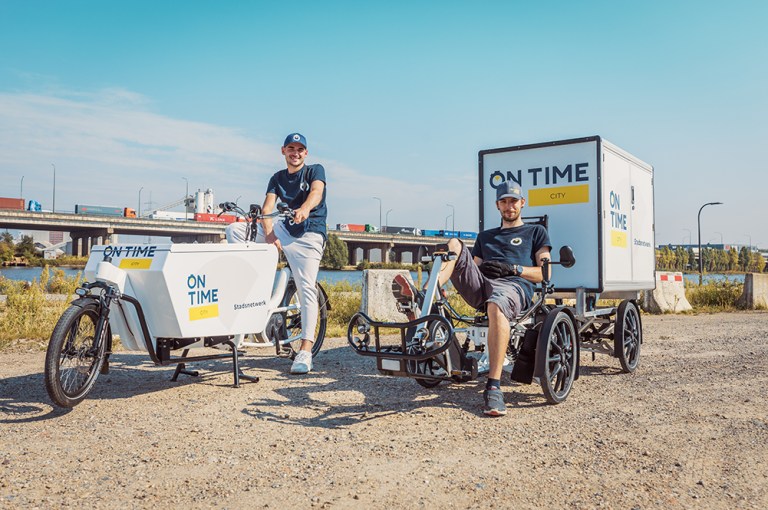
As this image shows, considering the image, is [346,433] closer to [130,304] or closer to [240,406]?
[240,406]

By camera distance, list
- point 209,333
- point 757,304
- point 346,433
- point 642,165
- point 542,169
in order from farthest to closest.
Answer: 1. point 757,304
2. point 642,165
3. point 542,169
4. point 209,333
5. point 346,433

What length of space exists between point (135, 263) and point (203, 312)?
0.61 metres

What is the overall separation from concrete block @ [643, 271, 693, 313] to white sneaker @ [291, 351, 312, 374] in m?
11.0

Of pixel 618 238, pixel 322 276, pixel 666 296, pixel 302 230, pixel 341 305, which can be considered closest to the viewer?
pixel 302 230

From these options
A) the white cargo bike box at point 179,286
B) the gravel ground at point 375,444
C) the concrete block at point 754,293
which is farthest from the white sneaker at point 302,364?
the concrete block at point 754,293

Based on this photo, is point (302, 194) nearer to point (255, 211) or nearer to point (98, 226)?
point (255, 211)

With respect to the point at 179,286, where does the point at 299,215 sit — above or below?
above

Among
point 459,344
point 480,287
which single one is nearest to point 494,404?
point 459,344

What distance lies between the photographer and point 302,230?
6246mm

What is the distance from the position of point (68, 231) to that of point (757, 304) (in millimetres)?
47287

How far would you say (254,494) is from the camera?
9.86 ft

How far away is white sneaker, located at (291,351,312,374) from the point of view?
613 centimetres

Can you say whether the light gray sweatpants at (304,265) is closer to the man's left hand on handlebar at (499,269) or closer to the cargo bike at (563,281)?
the cargo bike at (563,281)

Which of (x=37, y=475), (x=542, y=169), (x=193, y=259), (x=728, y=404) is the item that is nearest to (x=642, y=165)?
(x=542, y=169)
